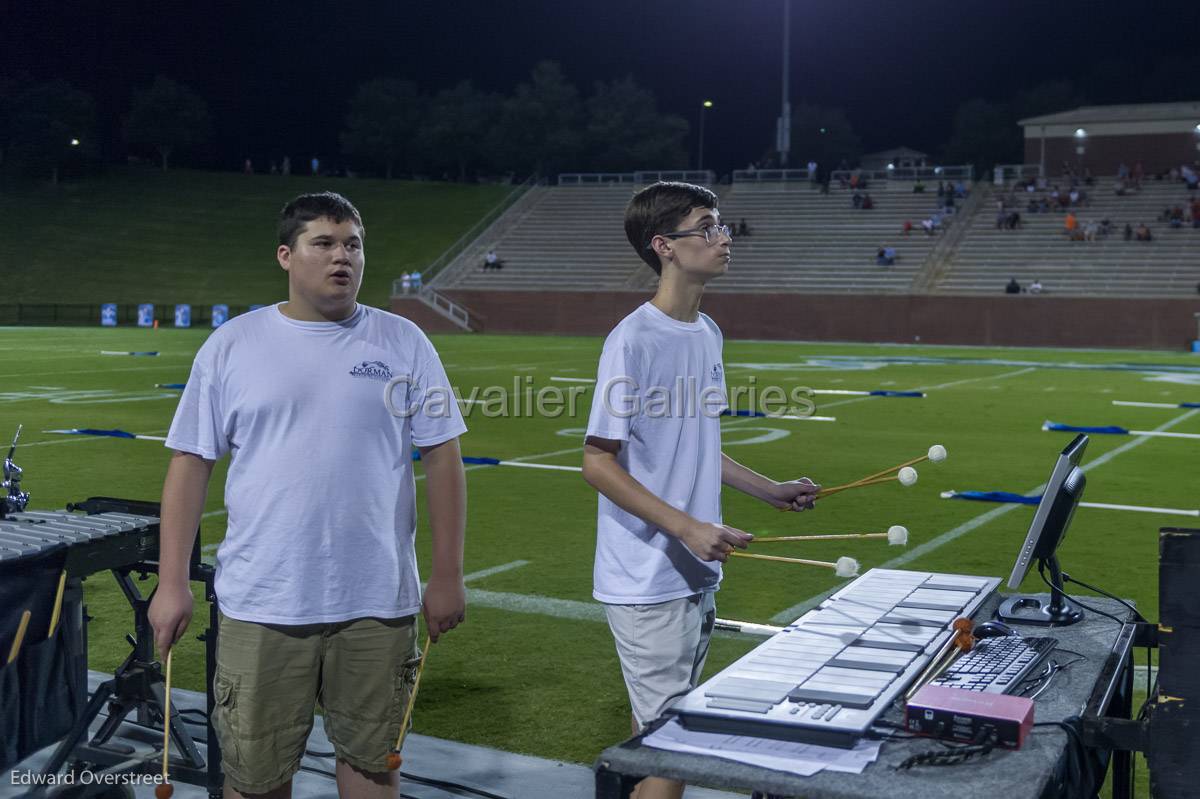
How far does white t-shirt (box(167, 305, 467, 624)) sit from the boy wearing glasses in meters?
0.62

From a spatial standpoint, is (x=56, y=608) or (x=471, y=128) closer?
(x=56, y=608)

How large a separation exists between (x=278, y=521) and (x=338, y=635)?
0.37m

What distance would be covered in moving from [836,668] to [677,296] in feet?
4.27

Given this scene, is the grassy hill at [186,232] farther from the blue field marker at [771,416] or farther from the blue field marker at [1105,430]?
the blue field marker at [1105,430]

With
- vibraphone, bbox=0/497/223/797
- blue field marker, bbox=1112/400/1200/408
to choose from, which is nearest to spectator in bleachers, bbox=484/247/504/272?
blue field marker, bbox=1112/400/1200/408

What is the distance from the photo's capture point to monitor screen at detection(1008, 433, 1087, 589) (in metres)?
3.66

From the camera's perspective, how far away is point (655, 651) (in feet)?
11.7

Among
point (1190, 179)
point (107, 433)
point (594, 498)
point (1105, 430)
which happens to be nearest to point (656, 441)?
point (594, 498)

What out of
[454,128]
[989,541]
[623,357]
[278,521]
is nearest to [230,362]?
[278,521]

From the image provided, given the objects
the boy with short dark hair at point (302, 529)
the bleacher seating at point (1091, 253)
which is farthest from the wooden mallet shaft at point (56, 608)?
the bleacher seating at point (1091, 253)

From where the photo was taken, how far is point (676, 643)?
359cm

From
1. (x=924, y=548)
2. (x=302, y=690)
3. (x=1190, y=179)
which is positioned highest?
(x=1190, y=179)

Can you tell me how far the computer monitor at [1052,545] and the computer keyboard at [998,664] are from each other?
0.23m

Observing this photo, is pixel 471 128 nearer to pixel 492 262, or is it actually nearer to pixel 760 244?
pixel 492 262
